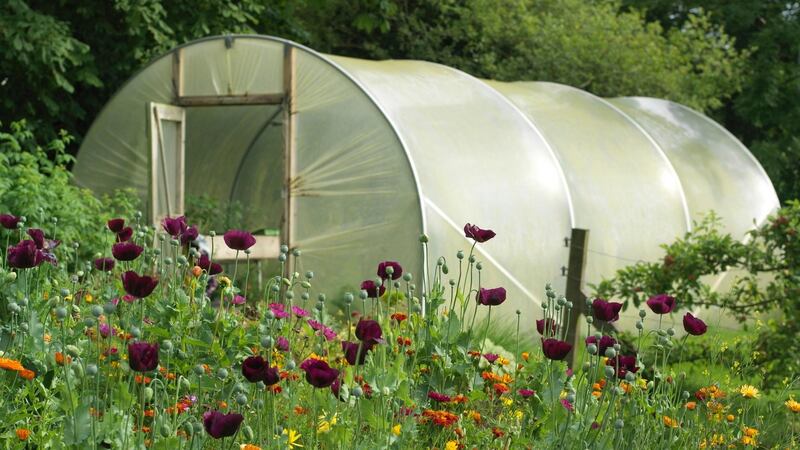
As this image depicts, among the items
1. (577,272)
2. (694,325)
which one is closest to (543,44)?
(577,272)

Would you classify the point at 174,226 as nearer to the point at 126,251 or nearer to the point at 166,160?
the point at 126,251

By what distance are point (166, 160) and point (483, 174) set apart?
291cm

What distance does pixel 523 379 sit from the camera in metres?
3.61

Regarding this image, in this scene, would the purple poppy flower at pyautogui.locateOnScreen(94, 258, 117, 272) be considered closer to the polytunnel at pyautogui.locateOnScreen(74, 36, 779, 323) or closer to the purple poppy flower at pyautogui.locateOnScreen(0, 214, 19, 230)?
the purple poppy flower at pyautogui.locateOnScreen(0, 214, 19, 230)

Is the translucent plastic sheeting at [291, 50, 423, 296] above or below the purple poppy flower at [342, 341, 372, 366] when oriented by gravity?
below

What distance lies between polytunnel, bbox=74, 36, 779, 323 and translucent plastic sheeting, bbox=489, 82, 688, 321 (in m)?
0.02

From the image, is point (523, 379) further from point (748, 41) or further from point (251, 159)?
point (748, 41)

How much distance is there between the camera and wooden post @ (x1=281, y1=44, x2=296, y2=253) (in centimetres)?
915

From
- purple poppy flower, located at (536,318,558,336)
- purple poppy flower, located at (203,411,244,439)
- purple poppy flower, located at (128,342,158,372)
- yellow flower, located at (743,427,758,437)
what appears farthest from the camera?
purple poppy flower, located at (536,318,558,336)

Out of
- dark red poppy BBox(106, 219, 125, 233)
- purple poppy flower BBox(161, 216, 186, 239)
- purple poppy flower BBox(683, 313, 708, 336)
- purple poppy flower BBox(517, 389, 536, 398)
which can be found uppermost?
purple poppy flower BBox(161, 216, 186, 239)

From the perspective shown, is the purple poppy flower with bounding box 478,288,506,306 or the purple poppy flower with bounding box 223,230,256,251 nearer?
the purple poppy flower with bounding box 223,230,256,251

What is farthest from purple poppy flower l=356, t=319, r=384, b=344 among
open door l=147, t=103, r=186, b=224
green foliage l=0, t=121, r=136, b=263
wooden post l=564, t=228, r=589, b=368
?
open door l=147, t=103, r=186, b=224

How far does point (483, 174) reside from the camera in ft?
30.7

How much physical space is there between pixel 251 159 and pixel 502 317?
3789 millimetres
